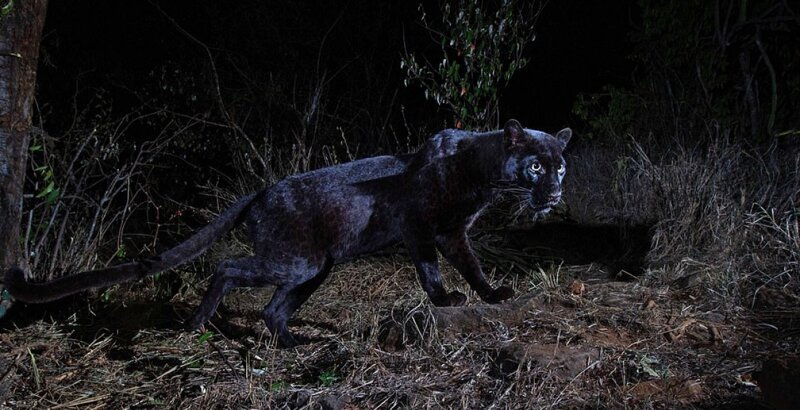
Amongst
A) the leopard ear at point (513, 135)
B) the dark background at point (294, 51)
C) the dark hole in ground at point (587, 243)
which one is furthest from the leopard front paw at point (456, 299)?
the dark background at point (294, 51)

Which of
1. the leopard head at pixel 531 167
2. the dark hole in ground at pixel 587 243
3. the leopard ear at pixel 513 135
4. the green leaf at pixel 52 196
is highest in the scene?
the leopard ear at pixel 513 135

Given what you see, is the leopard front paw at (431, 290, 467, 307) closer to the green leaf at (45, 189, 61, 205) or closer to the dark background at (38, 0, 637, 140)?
the green leaf at (45, 189, 61, 205)

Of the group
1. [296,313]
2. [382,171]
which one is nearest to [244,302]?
[296,313]

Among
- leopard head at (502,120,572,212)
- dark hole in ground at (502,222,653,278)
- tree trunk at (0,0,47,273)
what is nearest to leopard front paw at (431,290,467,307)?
leopard head at (502,120,572,212)

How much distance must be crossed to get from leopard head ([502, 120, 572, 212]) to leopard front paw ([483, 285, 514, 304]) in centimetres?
57

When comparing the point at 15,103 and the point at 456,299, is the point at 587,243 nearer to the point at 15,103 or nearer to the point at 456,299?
the point at 456,299

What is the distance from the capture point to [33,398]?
147 inches

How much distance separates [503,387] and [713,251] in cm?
288

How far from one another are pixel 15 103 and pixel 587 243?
16.1ft

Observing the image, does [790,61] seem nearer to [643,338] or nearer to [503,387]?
[643,338]

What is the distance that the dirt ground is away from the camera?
338 centimetres

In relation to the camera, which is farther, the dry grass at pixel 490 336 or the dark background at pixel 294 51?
the dark background at pixel 294 51

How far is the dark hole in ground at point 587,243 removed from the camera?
615 cm

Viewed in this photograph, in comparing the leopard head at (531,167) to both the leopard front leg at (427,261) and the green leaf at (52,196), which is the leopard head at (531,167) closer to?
the leopard front leg at (427,261)
